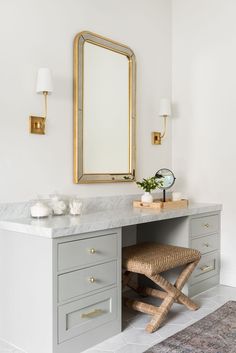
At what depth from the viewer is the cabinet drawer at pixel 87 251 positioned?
1.89 meters

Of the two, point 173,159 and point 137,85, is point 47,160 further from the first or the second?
point 173,159

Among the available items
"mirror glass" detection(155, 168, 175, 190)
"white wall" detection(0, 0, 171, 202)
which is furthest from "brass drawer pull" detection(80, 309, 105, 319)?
"mirror glass" detection(155, 168, 175, 190)

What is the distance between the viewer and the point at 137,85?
322 centimetres

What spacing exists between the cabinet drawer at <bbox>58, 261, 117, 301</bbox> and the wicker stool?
7.6 inches

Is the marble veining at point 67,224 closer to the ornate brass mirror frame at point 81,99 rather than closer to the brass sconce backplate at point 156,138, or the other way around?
the ornate brass mirror frame at point 81,99

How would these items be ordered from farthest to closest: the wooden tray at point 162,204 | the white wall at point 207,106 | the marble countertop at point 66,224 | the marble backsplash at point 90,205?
the white wall at point 207,106, the wooden tray at point 162,204, the marble backsplash at point 90,205, the marble countertop at point 66,224

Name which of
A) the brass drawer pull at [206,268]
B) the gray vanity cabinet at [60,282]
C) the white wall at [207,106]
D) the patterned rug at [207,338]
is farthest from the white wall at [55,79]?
the patterned rug at [207,338]

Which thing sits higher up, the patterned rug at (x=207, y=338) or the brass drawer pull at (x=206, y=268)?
the brass drawer pull at (x=206, y=268)

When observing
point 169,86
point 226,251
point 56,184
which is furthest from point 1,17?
point 226,251

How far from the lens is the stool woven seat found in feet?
7.39

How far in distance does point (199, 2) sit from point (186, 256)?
233 cm

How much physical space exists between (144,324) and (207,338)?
1.36 feet

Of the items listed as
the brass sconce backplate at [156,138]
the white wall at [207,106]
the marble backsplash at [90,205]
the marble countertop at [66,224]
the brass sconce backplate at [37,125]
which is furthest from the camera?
the brass sconce backplate at [156,138]

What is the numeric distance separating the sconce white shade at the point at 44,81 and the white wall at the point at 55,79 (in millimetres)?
85
